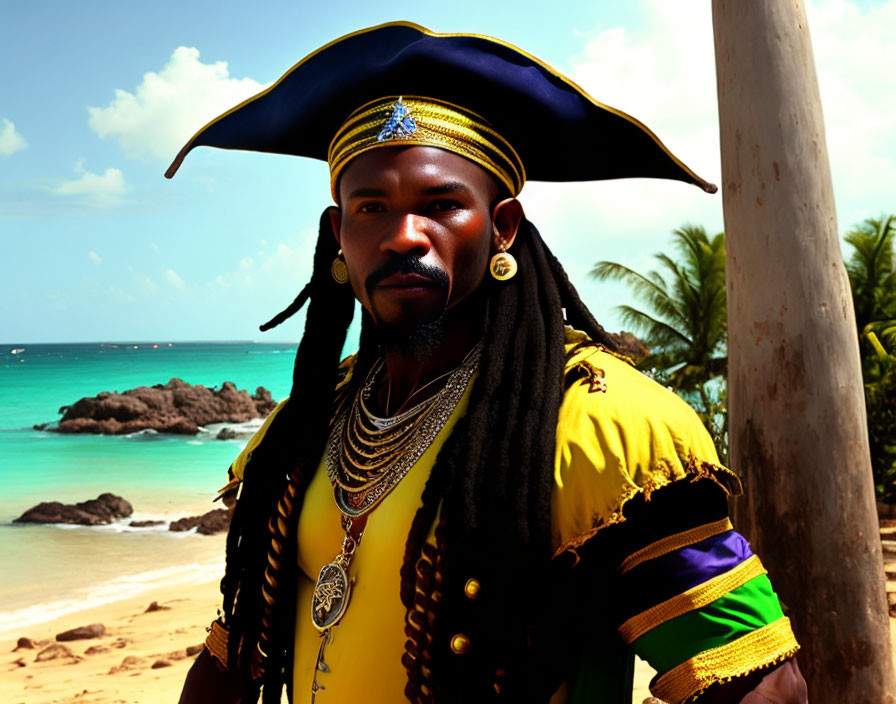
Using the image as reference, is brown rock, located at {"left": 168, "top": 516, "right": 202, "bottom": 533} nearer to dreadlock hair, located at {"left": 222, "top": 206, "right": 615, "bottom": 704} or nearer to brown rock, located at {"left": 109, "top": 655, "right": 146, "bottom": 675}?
brown rock, located at {"left": 109, "top": 655, "right": 146, "bottom": 675}

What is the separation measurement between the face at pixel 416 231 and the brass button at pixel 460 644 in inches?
29.8

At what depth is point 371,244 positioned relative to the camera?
2094 mm

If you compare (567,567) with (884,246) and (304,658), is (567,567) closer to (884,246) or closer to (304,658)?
(304,658)

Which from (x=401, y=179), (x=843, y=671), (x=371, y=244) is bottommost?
(x=843, y=671)

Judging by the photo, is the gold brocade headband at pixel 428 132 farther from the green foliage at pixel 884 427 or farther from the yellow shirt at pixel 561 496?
the green foliage at pixel 884 427

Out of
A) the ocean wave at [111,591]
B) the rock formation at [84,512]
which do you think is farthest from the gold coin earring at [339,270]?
the rock formation at [84,512]

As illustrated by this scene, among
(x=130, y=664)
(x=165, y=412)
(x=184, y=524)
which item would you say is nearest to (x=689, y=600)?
(x=130, y=664)

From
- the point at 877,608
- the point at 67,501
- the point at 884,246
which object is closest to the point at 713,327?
the point at 884,246

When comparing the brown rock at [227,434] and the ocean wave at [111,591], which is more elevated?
the brown rock at [227,434]

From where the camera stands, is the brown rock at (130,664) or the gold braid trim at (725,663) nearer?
the gold braid trim at (725,663)

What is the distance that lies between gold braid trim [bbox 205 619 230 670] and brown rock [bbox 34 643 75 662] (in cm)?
904

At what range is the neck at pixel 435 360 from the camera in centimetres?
224

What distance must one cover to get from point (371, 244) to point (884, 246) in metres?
19.7

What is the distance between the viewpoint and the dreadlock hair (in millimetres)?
1794
